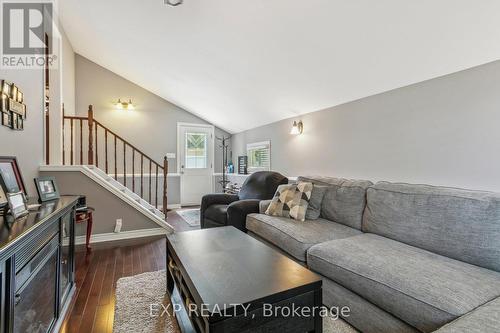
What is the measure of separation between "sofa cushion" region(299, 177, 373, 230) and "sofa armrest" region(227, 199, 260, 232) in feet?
2.65

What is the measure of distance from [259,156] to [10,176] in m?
3.79

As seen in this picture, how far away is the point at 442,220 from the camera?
1.59 meters

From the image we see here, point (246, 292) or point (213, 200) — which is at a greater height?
point (213, 200)

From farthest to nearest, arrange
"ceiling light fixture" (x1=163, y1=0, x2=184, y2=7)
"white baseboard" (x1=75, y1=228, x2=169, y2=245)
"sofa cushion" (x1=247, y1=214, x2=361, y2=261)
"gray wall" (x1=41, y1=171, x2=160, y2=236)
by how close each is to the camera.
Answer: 1. "white baseboard" (x1=75, y1=228, x2=169, y2=245)
2. "gray wall" (x1=41, y1=171, x2=160, y2=236)
3. "ceiling light fixture" (x1=163, y1=0, x2=184, y2=7)
4. "sofa cushion" (x1=247, y1=214, x2=361, y2=261)

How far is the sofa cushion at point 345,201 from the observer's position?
2.19 m

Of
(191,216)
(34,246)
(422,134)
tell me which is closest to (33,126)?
(34,246)

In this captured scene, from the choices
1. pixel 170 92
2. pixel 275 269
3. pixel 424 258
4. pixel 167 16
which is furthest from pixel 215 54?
pixel 424 258

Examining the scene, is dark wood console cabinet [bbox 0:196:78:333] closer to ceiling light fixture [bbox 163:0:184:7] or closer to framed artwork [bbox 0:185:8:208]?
framed artwork [bbox 0:185:8:208]

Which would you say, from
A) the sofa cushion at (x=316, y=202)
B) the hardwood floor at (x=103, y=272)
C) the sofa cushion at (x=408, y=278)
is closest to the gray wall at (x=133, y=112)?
the hardwood floor at (x=103, y=272)

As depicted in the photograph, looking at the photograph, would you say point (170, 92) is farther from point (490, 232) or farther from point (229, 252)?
point (490, 232)

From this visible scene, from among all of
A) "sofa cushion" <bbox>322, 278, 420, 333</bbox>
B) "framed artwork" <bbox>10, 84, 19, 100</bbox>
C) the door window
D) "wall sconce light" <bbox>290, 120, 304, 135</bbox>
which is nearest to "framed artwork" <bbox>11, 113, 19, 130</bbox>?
"framed artwork" <bbox>10, 84, 19, 100</bbox>

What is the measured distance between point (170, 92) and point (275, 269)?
4633 millimetres

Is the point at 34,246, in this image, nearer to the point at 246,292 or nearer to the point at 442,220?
the point at 246,292

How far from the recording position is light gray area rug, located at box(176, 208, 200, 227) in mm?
4177
